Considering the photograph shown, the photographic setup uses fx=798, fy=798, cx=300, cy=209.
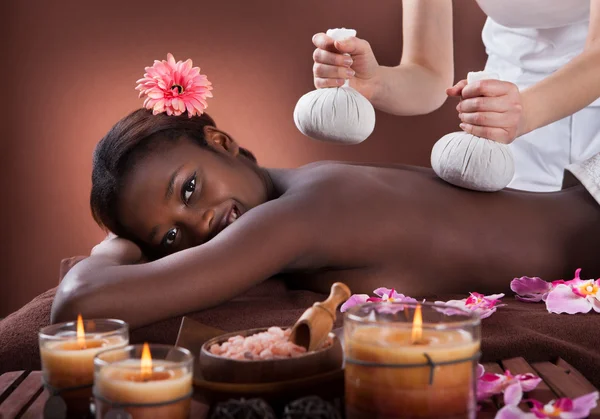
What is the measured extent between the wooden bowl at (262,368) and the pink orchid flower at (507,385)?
219mm

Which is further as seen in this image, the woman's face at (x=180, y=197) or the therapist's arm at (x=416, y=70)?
the therapist's arm at (x=416, y=70)

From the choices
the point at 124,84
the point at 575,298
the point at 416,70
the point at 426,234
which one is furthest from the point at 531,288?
the point at 124,84

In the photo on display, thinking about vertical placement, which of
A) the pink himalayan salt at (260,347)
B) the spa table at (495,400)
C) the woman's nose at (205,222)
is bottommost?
the spa table at (495,400)

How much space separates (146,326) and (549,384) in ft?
2.57

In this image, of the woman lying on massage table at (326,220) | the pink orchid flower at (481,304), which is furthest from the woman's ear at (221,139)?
the pink orchid flower at (481,304)

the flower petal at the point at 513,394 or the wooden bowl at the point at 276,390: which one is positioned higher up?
the wooden bowl at the point at 276,390

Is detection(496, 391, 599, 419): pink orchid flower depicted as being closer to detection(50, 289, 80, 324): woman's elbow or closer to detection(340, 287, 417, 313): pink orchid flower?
detection(340, 287, 417, 313): pink orchid flower

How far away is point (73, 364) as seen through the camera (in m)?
1.00

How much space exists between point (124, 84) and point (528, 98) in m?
2.19

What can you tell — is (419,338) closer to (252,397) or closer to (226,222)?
(252,397)

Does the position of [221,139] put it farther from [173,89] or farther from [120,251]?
[120,251]

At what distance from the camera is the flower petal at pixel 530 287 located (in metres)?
1.80

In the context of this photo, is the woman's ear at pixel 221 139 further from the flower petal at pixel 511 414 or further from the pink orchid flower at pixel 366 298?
the flower petal at pixel 511 414

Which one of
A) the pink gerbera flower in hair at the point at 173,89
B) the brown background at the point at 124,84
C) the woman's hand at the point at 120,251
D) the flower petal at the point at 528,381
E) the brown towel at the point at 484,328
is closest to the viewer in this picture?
the flower petal at the point at 528,381
